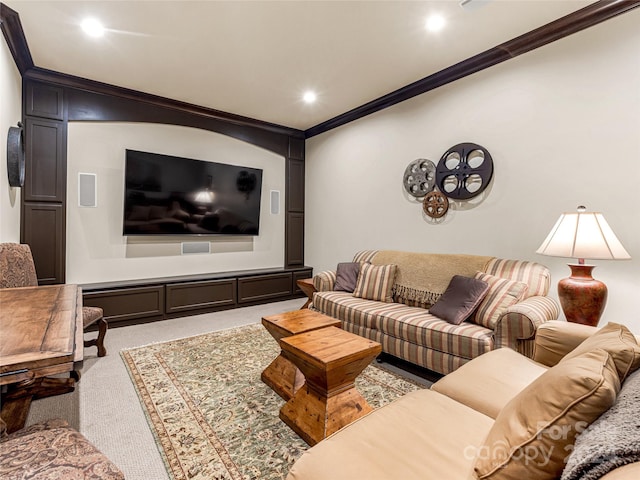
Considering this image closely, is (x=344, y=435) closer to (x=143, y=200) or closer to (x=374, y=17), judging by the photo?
(x=374, y=17)

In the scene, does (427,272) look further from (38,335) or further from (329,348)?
(38,335)

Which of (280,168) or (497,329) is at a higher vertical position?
(280,168)

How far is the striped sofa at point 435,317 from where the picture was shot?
221 cm

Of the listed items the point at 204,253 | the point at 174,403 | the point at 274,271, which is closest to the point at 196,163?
the point at 204,253

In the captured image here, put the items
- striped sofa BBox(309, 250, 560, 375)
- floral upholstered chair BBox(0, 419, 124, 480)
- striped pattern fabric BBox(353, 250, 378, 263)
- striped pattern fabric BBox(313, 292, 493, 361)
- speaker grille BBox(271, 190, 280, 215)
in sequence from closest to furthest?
floral upholstered chair BBox(0, 419, 124, 480), striped sofa BBox(309, 250, 560, 375), striped pattern fabric BBox(313, 292, 493, 361), striped pattern fabric BBox(353, 250, 378, 263), speaker grille BBox(271, 190, 280, 215)

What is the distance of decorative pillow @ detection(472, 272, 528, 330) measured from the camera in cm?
245

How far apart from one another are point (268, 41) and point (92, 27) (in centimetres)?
147

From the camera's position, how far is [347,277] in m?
3.80

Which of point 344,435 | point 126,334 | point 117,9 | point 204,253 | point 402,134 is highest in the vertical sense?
point 117,9

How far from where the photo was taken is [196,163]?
14.8 ft

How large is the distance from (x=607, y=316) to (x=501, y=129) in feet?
5.99

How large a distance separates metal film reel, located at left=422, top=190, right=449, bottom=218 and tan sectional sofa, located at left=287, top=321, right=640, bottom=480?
220 centimetres

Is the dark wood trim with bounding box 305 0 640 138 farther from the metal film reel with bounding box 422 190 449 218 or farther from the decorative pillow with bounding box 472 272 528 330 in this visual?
the decorative pillow with bounding box 472 272 528 330

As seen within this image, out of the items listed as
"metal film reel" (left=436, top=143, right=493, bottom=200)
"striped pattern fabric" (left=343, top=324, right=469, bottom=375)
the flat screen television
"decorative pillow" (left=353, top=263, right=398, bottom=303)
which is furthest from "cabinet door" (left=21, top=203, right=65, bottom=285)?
"metal film reel" (left=436, top=143, right=493, bottom=200)
